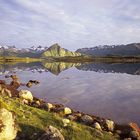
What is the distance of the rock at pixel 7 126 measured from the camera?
1742 cm

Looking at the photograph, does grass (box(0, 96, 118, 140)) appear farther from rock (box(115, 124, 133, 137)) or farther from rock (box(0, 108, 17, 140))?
rock (box(115, 124, 133, 137))

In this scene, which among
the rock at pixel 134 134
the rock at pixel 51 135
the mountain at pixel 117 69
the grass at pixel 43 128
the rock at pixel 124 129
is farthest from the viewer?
the mountain at pixel 117 69

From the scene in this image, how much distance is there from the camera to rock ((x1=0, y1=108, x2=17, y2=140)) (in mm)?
17422

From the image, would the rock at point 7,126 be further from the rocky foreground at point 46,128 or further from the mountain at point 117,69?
the mountain at point 117,69

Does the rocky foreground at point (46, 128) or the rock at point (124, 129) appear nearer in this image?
the rocky foreground at point (46, 128)

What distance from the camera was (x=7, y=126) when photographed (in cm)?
1783

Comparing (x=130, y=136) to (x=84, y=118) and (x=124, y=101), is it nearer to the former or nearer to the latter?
(x=84, y=118)

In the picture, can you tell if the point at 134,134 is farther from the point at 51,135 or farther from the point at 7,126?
the point at 7,126

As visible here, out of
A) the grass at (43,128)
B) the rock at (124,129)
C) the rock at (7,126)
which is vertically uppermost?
the rock at (7,126)

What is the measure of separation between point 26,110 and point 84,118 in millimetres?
5702

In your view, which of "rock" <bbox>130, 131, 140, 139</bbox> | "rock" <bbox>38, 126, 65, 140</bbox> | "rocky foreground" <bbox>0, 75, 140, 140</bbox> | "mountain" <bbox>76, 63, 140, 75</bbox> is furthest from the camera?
"mountain" <bbox>76, 63, 140, 75</bbox>

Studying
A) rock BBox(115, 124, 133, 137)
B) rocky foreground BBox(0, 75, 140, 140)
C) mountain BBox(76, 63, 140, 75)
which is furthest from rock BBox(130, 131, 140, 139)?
mountain BBox(76, 63, 140, 75)

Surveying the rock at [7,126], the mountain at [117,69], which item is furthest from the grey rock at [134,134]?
the mountain at [117,69]

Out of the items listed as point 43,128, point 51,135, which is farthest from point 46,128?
point 51,135
